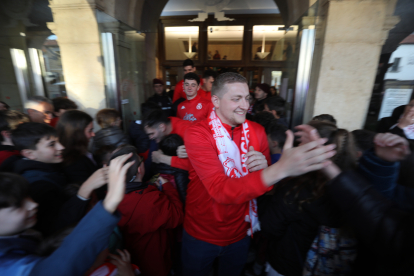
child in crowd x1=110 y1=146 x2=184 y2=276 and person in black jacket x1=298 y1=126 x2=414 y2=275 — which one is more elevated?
person in black jacket x1=298 y1=126 x2=414 y2=275

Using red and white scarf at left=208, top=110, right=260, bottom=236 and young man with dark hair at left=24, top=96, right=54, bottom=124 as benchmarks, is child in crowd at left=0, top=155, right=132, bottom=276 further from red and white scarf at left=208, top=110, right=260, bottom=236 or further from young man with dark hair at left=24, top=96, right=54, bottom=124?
young man with dark hair at left=24, top=96, right=54, bottom=124

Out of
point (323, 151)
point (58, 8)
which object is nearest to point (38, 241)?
point (323, 151)

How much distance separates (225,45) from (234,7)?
1390 millimetres

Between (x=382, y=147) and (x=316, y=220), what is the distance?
23.3 inches

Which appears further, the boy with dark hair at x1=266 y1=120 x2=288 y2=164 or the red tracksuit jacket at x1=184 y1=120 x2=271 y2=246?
the boy with dark hair at x1=266 y1=120 x2=288 y2=164

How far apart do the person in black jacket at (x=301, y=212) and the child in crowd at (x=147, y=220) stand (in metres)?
0.81

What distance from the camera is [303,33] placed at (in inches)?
130

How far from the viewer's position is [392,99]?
3.22 metres

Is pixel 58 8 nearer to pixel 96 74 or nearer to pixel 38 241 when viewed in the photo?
pixel 96 74

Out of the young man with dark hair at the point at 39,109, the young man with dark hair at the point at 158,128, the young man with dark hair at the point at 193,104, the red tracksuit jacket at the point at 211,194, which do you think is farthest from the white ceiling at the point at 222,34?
the red tracksuit jacket at the point at 211,194

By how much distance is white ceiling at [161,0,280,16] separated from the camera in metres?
7.20

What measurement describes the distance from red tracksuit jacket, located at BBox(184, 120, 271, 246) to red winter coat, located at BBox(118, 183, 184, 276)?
201 mm

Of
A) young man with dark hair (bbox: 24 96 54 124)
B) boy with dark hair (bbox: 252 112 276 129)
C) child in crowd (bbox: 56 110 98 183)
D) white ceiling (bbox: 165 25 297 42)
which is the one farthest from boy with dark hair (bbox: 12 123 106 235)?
white ceiling (bbox: 165 25 297 42)

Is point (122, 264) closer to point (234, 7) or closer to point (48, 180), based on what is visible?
point (48, 180)
